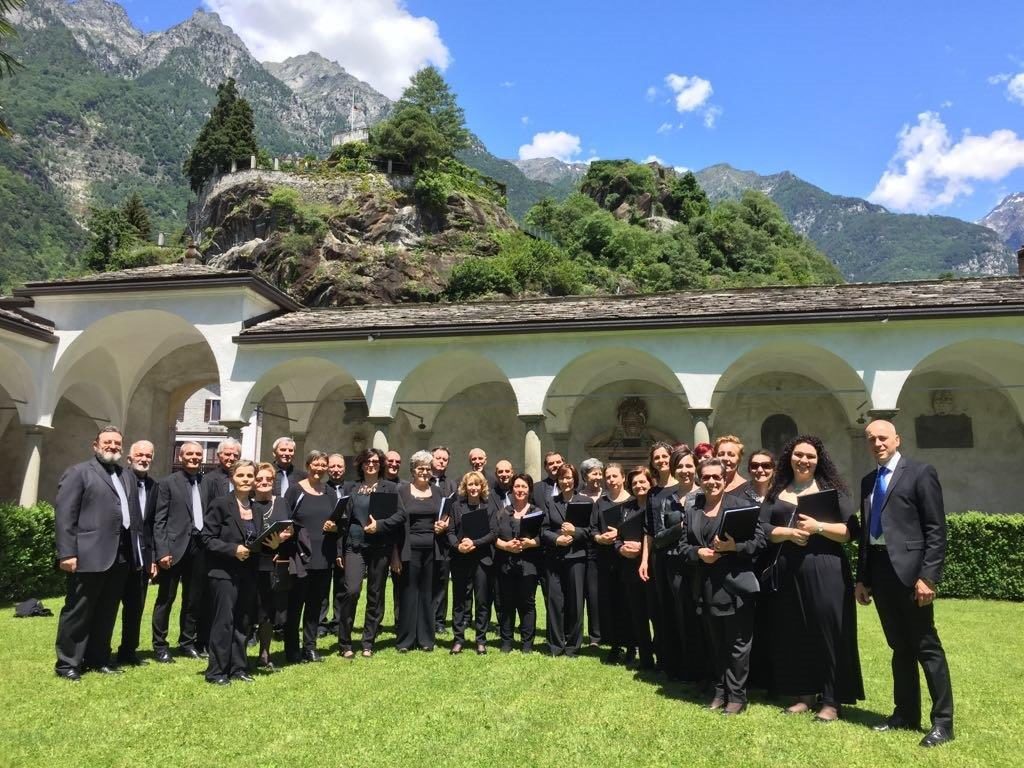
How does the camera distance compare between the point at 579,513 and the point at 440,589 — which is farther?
the point at 440,589

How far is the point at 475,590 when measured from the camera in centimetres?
766

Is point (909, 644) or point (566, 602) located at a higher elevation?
point (909, 644)

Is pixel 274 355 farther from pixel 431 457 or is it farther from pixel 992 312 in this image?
pixel 992 312

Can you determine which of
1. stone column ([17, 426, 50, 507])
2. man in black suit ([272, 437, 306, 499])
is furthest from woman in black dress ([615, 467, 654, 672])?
stone column ([17, 426, 50, 507])

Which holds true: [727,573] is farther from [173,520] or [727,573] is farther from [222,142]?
[222,142]

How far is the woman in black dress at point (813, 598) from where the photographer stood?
5.06 meters

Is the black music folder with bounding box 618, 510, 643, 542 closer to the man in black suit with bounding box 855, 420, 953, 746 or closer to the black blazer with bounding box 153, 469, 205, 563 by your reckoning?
the man in black suit with bounding box 855, 420, 953, 746

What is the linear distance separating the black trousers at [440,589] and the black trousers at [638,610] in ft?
6.13

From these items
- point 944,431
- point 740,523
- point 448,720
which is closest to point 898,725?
point 740,523

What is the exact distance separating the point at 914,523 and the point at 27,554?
11240 mm

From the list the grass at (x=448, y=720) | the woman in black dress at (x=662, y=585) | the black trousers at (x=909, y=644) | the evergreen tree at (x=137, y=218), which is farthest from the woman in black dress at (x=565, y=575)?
the evergreen tree at (x=137, y=218)

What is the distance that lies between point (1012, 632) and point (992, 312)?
675 centimetres

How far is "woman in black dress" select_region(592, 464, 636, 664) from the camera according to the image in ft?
22.9

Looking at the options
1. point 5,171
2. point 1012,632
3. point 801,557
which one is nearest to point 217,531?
point 801,557
